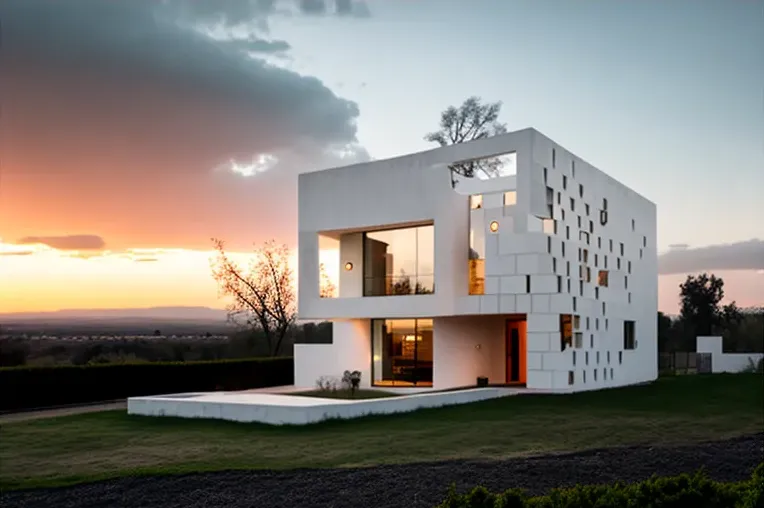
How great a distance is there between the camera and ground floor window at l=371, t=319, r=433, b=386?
24594 mm

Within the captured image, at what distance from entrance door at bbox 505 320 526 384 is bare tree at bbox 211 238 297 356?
46.3ft

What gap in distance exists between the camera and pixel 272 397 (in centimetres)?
1862

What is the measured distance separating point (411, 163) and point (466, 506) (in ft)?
60.9

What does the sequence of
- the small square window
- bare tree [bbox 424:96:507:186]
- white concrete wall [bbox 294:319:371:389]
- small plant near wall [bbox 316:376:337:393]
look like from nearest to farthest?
1. small plant near wall [bbox 316:376:337:393]
2. white concrete wall [bbox 294:319:371:389]
3. the small square window
4. bare tree [bbox 424:96:507:186]

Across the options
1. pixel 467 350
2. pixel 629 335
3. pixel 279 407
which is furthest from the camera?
pixel 629 335

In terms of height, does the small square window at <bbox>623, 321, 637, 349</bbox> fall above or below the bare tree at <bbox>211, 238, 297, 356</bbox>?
below

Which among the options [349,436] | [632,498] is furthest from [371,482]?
[632,498]

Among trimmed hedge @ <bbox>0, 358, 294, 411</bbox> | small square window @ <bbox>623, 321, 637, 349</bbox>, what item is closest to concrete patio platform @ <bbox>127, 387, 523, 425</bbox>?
trimmed hedge @ <bbox>0, 358, 294, 411</bbox>

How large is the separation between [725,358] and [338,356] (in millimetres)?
20395

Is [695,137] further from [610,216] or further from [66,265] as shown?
[66,265]

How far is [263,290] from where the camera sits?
37750 millimetres

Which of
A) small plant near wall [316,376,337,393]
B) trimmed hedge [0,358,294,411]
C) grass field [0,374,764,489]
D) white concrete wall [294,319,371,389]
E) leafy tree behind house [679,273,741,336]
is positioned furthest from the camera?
leafy tree behind house [679,273,741,336]

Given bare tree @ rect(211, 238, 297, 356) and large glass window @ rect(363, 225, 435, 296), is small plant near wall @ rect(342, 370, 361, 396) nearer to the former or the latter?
large glass window @ rect(363, 225, 435, 296)

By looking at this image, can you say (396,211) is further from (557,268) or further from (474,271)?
(557,268)
